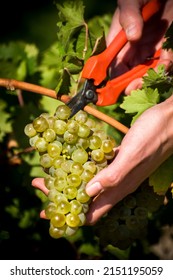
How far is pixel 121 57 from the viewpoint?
1818 mm

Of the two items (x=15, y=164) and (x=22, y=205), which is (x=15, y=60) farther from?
(x=22, y=205)

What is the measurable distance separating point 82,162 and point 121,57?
0.61m

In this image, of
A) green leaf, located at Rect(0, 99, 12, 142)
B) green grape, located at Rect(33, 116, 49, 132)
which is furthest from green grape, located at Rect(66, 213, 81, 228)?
green leaf, located at Rect(0, 99, 12, 142)

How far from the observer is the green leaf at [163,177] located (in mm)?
1396

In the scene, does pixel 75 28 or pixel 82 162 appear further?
pixel 75 28

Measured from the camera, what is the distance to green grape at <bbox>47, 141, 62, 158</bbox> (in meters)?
1.32

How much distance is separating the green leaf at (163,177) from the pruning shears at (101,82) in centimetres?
26

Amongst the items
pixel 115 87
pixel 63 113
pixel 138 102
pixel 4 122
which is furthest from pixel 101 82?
pixel 4 122

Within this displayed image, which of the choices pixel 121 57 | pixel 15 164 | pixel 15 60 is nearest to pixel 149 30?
pixel 121 57

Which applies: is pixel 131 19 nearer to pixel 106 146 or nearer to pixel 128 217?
pixel 106 146

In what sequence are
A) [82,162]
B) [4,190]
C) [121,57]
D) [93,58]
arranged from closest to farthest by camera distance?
[82,162], [93,58], [121,57], [4,190]
